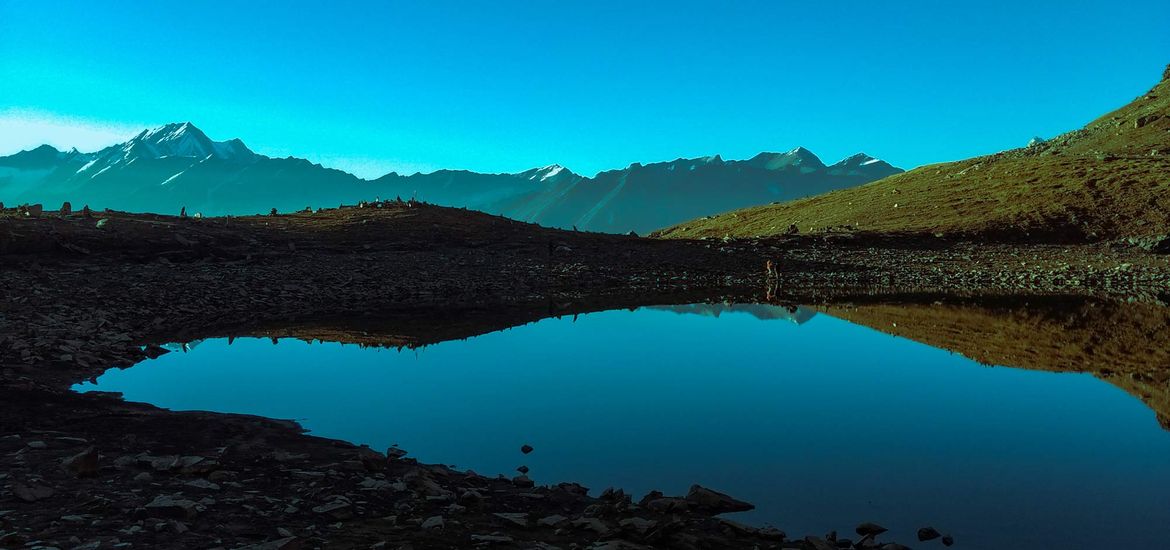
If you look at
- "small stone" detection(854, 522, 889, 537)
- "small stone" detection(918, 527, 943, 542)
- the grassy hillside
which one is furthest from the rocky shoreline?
the grassy hillside

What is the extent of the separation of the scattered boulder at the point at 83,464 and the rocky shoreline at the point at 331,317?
20 millimetres

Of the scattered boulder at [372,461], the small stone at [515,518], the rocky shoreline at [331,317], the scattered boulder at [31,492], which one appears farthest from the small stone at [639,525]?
the scattered boulder at [31,492]

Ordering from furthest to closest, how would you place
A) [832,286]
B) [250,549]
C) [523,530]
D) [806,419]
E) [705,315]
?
[832,286] → [705,315] → [806,419] → [523,530] → [250,549]

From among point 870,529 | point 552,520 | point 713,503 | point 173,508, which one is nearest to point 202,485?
point 173,508

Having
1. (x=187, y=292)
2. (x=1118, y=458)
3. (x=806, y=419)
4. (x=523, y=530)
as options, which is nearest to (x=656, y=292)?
(x=187, y=292)

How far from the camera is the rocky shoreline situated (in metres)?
7.16

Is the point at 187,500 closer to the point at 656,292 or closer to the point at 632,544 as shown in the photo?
the point at 632,544

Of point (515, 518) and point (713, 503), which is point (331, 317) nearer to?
point (515, 518)

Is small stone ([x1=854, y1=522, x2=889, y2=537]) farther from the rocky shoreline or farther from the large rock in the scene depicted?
the large rock

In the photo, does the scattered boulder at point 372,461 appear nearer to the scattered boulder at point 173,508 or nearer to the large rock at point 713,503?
the scattered boulder at point 173,508

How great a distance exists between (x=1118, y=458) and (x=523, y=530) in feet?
26.8

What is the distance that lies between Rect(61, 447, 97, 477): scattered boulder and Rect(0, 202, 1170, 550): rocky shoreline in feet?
0.07

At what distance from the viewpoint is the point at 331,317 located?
25.2m

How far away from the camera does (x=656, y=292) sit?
33406 millimetres
